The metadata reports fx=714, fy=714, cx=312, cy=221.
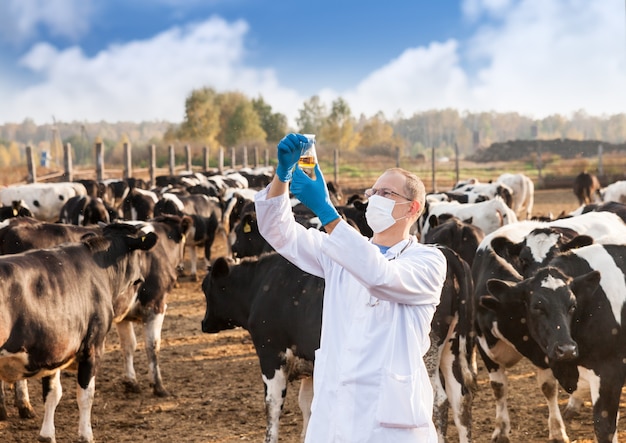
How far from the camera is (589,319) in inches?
204

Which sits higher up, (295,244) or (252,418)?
(295,244)

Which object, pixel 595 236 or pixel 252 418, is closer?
pixel 252 418

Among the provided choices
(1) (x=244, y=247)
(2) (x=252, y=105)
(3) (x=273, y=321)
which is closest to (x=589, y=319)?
(3) (x=273, y=321)

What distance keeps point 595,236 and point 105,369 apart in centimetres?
593

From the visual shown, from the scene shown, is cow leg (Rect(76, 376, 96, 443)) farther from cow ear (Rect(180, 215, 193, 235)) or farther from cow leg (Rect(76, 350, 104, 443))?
cow ear (Rect(180, 215, 193, 235))

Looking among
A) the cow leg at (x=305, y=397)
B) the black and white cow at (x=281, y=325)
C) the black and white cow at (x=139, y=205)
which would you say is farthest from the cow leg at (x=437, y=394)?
the black and white cow at (x=139, y=205)

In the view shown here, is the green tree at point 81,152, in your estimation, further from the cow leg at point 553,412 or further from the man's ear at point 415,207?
the man's ear at point 415,207

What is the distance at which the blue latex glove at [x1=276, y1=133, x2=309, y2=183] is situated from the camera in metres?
2.68

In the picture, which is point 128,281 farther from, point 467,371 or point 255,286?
point 467,371

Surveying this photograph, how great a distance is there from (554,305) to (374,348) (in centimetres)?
268

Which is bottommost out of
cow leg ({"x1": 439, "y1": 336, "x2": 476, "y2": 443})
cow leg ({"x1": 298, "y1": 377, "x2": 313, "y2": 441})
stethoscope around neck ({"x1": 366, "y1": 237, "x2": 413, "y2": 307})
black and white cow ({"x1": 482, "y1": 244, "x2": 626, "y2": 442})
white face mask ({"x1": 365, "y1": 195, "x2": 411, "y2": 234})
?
cow leg ({"x1": 298, "y1": 377, "x2": 313, "y2": 441})

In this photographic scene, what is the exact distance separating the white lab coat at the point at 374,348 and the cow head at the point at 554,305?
2.21 meters

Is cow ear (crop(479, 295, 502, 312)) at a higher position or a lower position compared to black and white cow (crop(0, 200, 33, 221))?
lower

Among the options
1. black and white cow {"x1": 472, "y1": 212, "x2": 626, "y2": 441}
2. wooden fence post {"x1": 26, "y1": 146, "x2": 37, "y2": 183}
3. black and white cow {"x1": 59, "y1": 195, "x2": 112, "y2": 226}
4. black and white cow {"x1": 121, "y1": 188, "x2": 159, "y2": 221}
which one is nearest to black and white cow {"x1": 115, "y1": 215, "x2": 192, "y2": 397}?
black and white cow {"x1": 472, "y1": 212, "x2": 626, "y2": 441}
